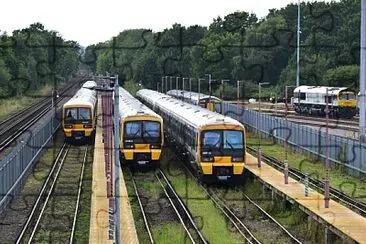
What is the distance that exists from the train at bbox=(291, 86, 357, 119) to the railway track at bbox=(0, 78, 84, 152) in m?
13.6

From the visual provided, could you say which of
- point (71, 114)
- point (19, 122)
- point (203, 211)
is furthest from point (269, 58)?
point (203, 211)

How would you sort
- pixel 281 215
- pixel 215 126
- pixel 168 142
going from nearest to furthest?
1. pixel 281 215
2. pixel 215 126
3. pixel 168 142

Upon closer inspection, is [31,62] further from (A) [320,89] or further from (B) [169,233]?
(A) [320,89]

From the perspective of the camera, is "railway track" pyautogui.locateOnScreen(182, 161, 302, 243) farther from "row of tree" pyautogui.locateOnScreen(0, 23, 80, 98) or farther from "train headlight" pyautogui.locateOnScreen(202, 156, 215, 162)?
"row of tree" pyautogui.locateOnScreen(0, 23, 80, 98)

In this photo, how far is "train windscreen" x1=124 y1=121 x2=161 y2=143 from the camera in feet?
62.9

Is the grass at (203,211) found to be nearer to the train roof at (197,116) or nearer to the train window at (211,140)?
the train window at (211,140)

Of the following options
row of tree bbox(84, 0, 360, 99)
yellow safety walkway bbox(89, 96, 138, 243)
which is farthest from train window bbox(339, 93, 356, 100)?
yellow safety walkway bbox(89, 96, 138, 243)

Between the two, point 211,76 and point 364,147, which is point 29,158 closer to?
point 364,147

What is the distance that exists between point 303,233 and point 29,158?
839cm

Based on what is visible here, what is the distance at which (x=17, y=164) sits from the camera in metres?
16.2

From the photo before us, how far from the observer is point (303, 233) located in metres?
12.9

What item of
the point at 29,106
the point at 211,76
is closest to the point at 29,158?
the point at 211,76

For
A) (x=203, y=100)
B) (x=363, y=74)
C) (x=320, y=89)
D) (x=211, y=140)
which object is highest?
(x=363, y=74)

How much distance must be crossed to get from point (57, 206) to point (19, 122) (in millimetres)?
19395
